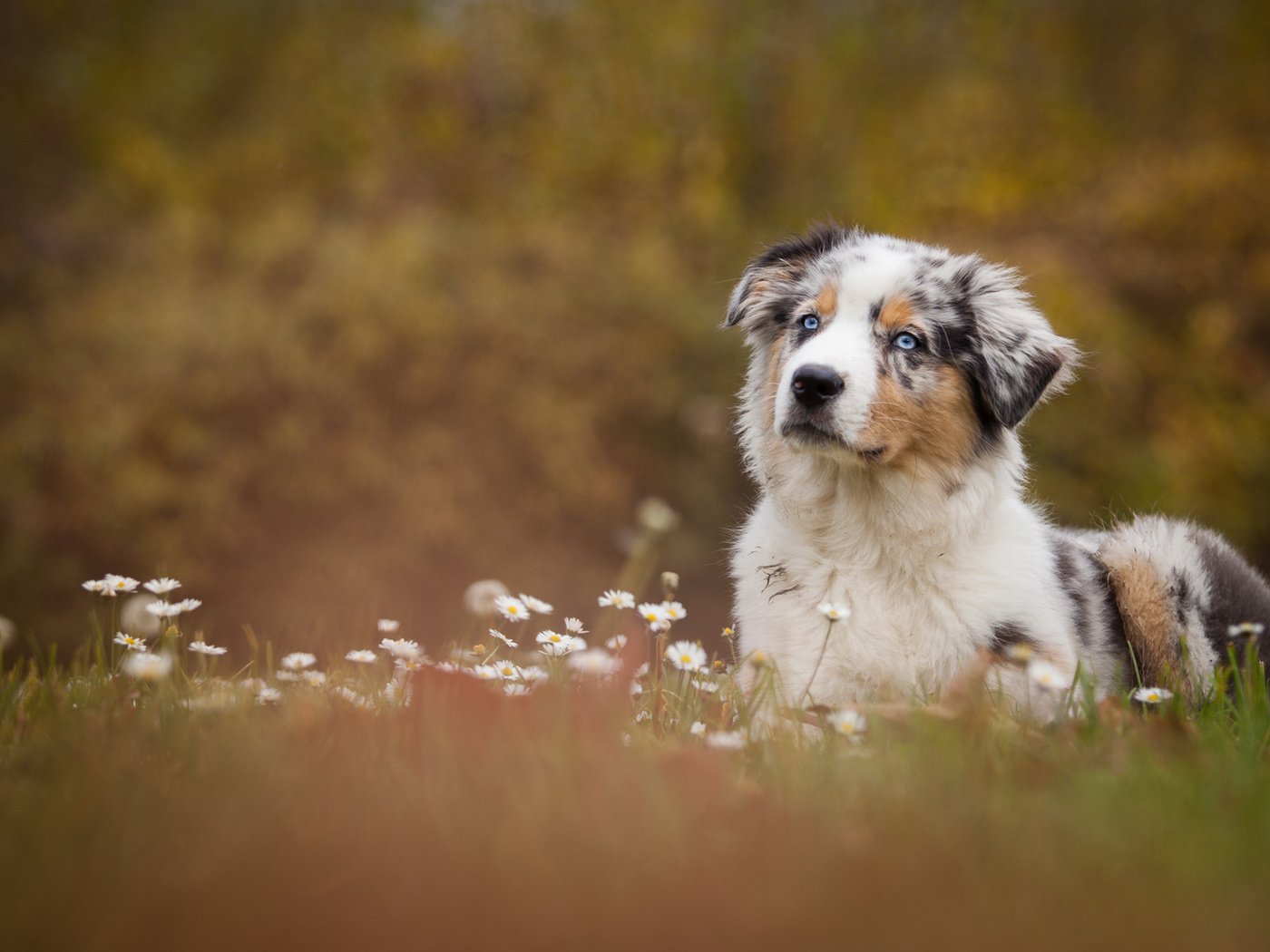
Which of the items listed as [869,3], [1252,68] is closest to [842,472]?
[869,3]

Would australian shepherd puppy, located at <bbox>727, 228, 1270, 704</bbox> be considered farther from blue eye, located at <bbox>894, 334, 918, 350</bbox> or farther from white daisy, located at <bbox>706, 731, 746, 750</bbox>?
white daisy, located at <bbox>706, 731, 746, 750</bbox>

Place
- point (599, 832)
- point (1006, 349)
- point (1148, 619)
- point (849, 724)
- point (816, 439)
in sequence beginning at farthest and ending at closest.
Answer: point (1148, 619), point (1006, 349), point (816, 439), point (849, 724), point (599, 832)

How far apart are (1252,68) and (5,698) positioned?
37.1ft

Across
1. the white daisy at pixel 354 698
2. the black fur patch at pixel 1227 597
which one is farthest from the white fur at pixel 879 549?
the white daisy at pixel 354 698

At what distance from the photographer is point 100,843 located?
6.42 feet

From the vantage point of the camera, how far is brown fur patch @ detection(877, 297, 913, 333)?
377 cm

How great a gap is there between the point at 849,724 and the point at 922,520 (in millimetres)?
1187

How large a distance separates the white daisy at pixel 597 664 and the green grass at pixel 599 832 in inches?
4.8

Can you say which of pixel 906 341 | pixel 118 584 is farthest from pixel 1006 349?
pixel 118 584

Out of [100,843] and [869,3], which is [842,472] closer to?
[100,843]

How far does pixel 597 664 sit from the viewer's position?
286 cm

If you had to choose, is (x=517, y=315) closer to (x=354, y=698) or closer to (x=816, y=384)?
(x=816, y=384)

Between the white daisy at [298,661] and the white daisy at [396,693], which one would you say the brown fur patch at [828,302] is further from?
the white daisy at [298,661]

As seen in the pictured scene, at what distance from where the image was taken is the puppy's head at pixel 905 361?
3566 millimetres
